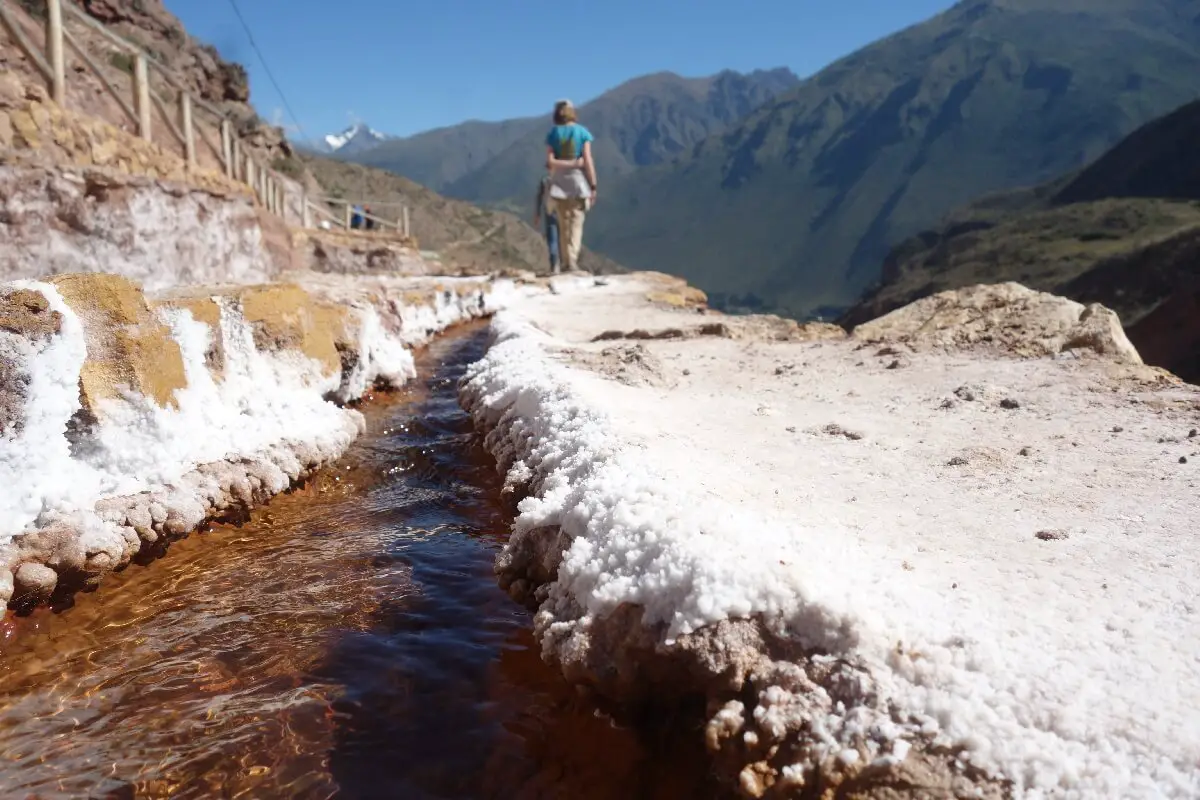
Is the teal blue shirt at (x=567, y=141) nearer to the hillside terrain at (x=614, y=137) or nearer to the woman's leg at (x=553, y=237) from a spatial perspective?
the woman's leg at (x=553, y=237)

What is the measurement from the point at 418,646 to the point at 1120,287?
820 inches

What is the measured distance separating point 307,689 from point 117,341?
1.48 meters

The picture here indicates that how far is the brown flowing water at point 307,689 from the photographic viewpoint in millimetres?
1670

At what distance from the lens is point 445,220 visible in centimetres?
5347

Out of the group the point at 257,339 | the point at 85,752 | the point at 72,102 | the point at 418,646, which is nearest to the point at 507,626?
the point at 418,646

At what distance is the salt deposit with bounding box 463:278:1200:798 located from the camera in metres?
1.31

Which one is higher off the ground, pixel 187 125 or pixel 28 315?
pixel 187 125

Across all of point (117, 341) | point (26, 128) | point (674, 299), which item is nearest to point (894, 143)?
point (674, 299)

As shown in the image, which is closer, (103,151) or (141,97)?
(103,151)

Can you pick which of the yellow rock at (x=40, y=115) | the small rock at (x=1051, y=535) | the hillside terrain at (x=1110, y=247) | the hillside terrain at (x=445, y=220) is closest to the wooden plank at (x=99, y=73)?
the yellow rock at (x=40, y=115)

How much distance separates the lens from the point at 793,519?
7.04 feet

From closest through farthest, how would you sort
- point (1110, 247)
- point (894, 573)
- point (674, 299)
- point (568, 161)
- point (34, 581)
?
1. point (894, 573)
2. point (34, 581)
3. point (674, 299)
4. point (568, 161)
5. point (1110, 247)

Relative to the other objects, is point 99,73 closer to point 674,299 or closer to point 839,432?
point 839,432

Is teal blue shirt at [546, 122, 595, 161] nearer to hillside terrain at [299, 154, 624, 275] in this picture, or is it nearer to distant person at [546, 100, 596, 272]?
distant person at [546, 100, 596, 272]
